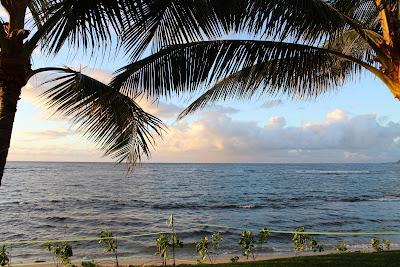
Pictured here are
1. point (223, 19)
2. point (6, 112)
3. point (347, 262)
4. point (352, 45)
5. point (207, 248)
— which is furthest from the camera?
point (207, 248)

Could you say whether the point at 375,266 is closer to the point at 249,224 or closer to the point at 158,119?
the point at 158,119

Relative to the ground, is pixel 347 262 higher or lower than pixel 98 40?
lower

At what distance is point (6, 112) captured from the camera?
3957mm

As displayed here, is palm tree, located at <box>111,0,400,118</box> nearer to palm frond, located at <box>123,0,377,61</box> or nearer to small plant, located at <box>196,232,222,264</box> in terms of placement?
palm frond, located at <box>123,0,377,61</box>

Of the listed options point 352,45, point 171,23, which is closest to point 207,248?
point 352,45

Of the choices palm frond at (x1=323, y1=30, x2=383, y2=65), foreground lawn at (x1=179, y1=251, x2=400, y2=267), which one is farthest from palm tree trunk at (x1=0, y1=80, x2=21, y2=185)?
foreground lawn at (x1=179, y1=251, x2=400, y2=267)

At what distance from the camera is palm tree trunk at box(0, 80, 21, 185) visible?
12.9 feet

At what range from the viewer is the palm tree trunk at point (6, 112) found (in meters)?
3.94

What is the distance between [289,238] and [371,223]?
801 cm

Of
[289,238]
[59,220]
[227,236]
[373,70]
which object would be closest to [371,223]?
[289,238]

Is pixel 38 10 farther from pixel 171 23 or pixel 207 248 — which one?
pixel 207 248

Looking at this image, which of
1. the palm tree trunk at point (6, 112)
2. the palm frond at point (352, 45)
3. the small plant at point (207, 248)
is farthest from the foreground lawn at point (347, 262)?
the palm tree trunk at point (6, 112)

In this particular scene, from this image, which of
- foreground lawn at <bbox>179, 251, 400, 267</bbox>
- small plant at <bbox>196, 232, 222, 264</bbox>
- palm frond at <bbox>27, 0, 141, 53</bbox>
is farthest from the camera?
small plant at <bbox>196, 232, 222, 264</bbox>

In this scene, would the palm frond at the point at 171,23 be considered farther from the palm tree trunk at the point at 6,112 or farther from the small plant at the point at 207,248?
the small plant at the point at 207,248
